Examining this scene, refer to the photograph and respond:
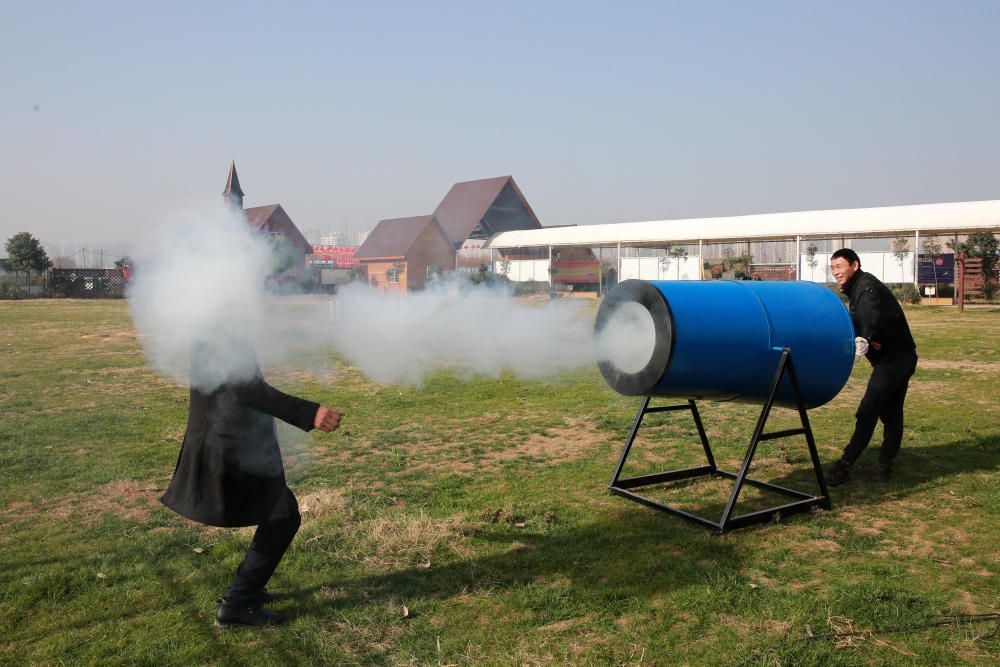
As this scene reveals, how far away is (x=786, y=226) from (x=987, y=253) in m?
10.6

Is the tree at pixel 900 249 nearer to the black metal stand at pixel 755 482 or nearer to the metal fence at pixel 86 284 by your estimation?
the black metal stand at pixel 755 482

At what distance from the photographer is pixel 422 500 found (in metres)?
6.94

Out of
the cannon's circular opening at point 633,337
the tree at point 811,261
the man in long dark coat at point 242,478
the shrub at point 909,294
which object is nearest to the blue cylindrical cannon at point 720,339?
the cannon's circular opening at point 633,337

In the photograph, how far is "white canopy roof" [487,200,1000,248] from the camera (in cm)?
3809

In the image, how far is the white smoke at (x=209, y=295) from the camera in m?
4.55

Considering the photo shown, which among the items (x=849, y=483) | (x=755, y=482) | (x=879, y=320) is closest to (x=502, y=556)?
(x=755, y=482)

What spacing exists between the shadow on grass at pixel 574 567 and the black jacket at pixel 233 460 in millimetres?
835

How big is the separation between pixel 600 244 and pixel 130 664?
48230mm

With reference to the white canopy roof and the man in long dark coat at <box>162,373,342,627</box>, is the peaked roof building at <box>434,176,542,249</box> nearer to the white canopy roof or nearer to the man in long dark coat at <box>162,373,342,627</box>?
the white canopy roof

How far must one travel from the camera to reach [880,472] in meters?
→ 7.59

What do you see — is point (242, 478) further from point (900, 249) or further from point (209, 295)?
point (900, 249)

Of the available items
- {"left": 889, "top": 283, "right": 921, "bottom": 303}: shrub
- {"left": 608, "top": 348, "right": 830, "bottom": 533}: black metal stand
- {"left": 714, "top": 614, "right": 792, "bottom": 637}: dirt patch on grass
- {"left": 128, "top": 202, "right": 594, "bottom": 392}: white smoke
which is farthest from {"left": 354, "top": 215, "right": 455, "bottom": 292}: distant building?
{"left": 714, "top": 614, "right": 792, "bottom": 637}: dirt patch on grass

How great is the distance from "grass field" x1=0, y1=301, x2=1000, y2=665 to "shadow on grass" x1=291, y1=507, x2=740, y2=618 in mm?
21

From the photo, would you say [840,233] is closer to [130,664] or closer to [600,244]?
[600,244]
